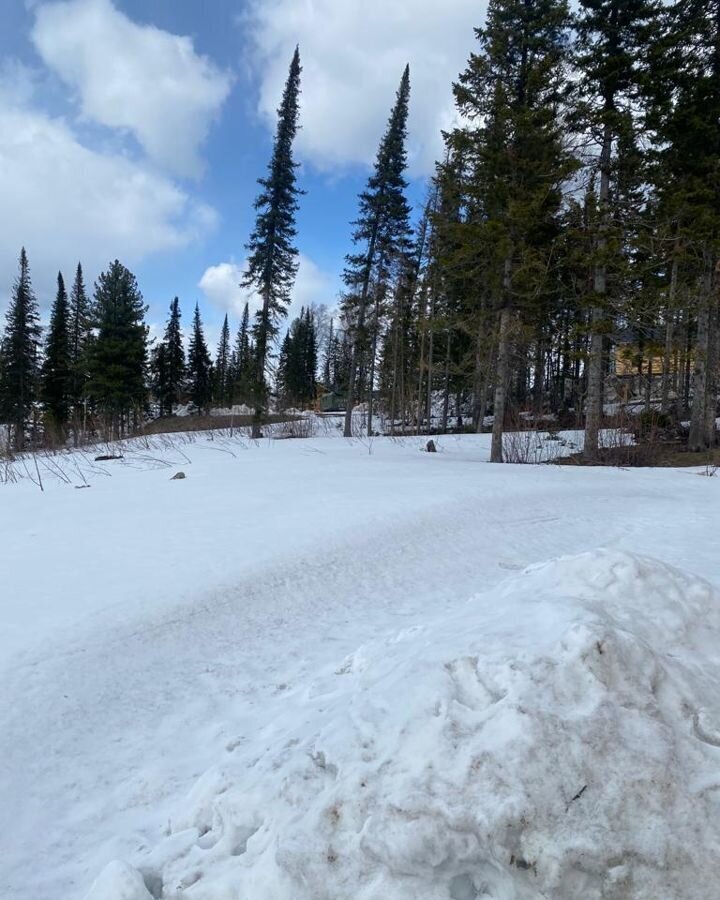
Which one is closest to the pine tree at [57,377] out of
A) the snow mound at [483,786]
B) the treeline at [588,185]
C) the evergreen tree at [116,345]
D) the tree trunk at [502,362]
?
the evergreen tree at [116,345]

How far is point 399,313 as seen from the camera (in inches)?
1104

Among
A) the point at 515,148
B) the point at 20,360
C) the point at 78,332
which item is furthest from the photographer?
the point at 78,332

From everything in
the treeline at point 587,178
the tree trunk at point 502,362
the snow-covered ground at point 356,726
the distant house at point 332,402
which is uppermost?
the treeline at point 587,178

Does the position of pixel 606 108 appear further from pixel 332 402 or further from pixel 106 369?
pixel 332 402

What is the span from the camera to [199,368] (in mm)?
52281

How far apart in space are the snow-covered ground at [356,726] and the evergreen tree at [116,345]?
2807cm

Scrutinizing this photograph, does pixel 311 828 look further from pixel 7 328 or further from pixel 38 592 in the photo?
pixel 7 328

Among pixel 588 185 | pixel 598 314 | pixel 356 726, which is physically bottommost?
pixel 356 726

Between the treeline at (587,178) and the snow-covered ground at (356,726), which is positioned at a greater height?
the treeline at (587,178)

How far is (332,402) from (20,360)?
29.2 m

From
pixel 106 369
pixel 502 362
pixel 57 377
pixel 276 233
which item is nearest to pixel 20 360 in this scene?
pixel 57 377

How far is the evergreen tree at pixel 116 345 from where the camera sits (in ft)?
93.7

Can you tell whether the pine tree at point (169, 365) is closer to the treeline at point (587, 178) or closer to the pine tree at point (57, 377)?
the pine tree at point (57, 377)

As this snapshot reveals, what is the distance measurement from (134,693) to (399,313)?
27.6 m
